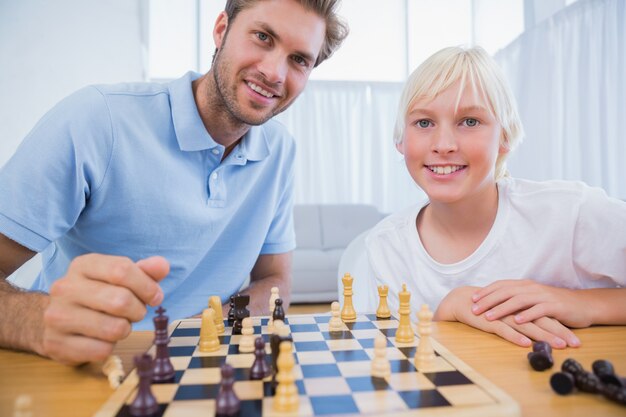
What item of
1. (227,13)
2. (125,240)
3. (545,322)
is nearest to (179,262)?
(125,240)

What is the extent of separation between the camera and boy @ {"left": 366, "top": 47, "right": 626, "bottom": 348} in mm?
1420

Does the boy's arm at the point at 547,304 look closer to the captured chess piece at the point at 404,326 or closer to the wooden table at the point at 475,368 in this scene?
the wooden table at the point at 475,368

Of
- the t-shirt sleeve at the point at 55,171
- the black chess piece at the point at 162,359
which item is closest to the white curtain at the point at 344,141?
the t-shirt sleeve at the point at 55,171

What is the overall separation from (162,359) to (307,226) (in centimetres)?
484

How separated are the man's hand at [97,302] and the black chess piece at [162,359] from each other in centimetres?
5

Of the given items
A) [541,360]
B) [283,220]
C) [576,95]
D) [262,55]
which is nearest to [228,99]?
[262,55]

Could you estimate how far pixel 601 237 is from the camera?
4.58 feet

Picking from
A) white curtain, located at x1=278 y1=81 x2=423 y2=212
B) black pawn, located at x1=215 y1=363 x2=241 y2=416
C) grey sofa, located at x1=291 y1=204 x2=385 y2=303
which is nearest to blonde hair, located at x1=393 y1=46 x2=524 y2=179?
black pawn, located at x1=215 y1=363 x2=241 y2=416

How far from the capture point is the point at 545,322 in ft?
3.39

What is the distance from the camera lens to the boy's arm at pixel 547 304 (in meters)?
1.08

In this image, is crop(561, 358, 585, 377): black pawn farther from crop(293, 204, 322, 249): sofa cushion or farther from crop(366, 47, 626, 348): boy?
crop(293, 204, 322, 249): sofa cushion

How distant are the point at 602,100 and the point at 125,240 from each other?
4021 mm

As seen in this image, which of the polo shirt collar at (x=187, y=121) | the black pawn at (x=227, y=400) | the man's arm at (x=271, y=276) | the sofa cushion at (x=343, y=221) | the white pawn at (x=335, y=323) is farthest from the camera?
the sofa cushion at (x=343, y=221)

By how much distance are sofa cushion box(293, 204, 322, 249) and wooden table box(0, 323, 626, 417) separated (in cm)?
444
